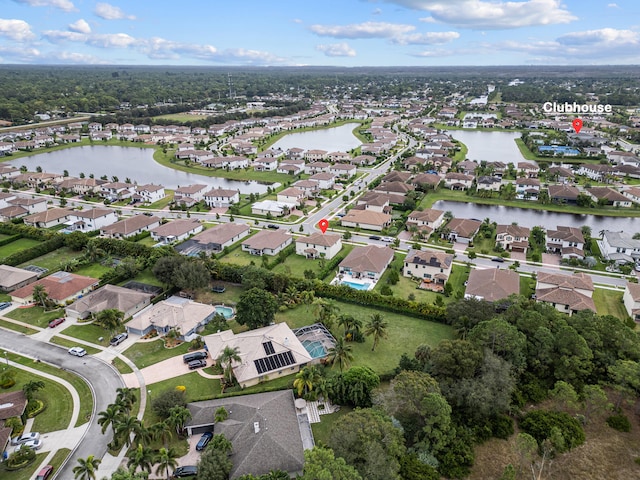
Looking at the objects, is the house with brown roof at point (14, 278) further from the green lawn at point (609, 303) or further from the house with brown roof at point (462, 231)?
the green lawn at point (609, 303)

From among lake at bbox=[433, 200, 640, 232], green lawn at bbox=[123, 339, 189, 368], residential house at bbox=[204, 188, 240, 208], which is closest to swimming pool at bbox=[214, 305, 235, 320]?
green lawn at bbox=[123, 339, 189, 368]

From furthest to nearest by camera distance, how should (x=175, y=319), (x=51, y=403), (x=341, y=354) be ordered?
(x=175, y=319)
(x=341, y=354)
(x=51, y=403)

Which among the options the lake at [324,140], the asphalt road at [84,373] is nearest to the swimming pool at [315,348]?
the asphalt road at [84,373]

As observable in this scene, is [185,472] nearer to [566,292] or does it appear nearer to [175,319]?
[175,319]

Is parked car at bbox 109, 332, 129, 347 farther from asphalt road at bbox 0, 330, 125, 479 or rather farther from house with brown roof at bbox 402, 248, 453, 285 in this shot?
house with brown roof at bbox 402, 248, 453, 285

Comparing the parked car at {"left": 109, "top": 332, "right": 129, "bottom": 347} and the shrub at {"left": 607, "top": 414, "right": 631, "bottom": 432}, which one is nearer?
the shrub at {"left": 607, "top": 414, "right": 631, "bottom": 432}

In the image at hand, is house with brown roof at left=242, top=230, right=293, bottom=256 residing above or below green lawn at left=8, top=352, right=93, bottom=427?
above

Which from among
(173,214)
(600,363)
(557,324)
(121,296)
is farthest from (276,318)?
(173,214)

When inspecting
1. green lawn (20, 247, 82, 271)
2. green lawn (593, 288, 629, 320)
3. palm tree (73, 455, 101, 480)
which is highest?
palm tree (73, 455, 101, 480)

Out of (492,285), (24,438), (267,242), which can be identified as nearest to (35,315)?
(24,438)
